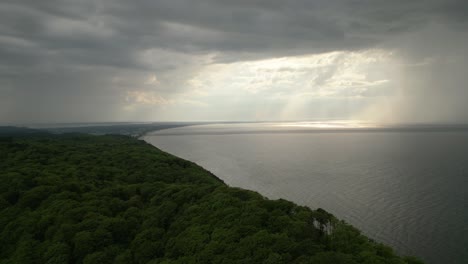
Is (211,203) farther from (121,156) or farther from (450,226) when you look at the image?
(121,156)

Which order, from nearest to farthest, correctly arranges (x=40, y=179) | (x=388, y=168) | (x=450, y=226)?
(x=40, y=179) < (x=450, y=226) < (x=388, y=168)

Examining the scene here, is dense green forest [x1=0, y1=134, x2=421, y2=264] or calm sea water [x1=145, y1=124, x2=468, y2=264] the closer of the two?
dense green forest [x1=0, y1=134, x2=421, y2=264]

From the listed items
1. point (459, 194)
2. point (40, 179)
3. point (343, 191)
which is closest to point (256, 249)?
point (40, 179)

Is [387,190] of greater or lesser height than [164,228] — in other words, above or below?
below

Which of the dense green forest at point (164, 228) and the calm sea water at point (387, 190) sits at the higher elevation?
the dense green forest at point (164, 228)

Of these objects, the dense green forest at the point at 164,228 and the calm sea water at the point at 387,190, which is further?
the calm sea water at the point at 387,190

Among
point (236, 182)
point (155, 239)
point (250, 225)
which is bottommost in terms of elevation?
point (236, 182)

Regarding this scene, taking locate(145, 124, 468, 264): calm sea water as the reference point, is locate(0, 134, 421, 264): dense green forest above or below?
above

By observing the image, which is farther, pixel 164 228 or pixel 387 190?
pixel 387 190
